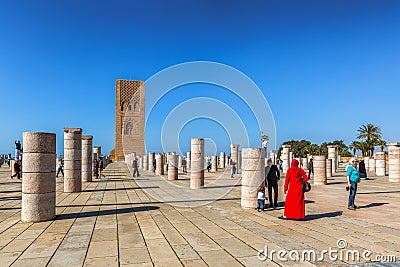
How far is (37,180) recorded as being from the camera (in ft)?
24.3

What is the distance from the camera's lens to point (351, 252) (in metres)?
4.98

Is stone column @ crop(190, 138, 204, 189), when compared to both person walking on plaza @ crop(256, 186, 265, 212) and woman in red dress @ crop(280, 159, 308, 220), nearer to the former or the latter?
person walking on plaza @ crop(256, 186, 265, 212)

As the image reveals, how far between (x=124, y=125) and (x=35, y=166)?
59561 mm

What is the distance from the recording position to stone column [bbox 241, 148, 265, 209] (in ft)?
30.3

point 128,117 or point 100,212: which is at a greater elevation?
point 128,117

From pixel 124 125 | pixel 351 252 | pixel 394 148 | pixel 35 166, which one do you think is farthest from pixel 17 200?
pixel 124 125

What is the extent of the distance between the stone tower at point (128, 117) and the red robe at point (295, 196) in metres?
55.6

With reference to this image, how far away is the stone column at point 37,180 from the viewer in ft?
23.9

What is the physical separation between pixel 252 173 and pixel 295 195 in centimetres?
217

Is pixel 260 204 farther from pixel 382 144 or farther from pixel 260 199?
pixel 382 144

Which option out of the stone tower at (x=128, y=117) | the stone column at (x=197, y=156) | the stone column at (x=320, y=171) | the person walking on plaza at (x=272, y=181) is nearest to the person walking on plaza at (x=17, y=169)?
the stone column at (x=197, y=156)

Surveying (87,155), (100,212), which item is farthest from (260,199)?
(87,155)

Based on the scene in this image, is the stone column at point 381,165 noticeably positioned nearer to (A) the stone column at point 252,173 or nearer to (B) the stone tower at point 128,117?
(A) the stone column at point 252,173

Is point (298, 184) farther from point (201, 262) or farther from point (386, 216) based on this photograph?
point (201, 262)
